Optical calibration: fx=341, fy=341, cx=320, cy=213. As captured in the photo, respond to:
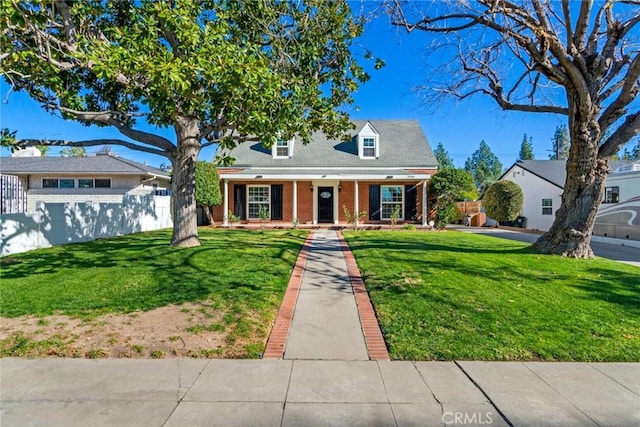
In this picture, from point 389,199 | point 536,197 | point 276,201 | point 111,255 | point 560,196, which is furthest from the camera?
point 536,197

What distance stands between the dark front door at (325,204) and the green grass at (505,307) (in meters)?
11.2

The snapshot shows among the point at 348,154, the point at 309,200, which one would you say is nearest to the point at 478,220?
the point at 348,154

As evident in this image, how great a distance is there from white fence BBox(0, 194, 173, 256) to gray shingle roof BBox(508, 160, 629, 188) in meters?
23.4

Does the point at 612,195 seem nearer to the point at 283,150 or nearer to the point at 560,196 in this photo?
the point at 560,196

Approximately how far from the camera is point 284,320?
4.78m

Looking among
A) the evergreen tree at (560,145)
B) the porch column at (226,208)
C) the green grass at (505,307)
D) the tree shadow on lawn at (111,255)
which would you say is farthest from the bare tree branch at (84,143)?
the evergreen tree at (560,145)

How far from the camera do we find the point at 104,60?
6184 mm

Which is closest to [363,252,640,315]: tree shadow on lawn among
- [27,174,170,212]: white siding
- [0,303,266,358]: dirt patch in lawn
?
[0,303,266,358]: dirt patch in lawn

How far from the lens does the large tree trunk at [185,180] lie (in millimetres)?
9633

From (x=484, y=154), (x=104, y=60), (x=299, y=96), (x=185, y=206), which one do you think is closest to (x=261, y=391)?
(x=104, y=60)

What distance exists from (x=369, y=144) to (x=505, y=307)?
16.1m

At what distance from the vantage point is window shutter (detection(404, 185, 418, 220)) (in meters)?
19.5

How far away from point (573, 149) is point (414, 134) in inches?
532

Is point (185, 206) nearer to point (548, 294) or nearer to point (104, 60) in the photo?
point (104, 60)
